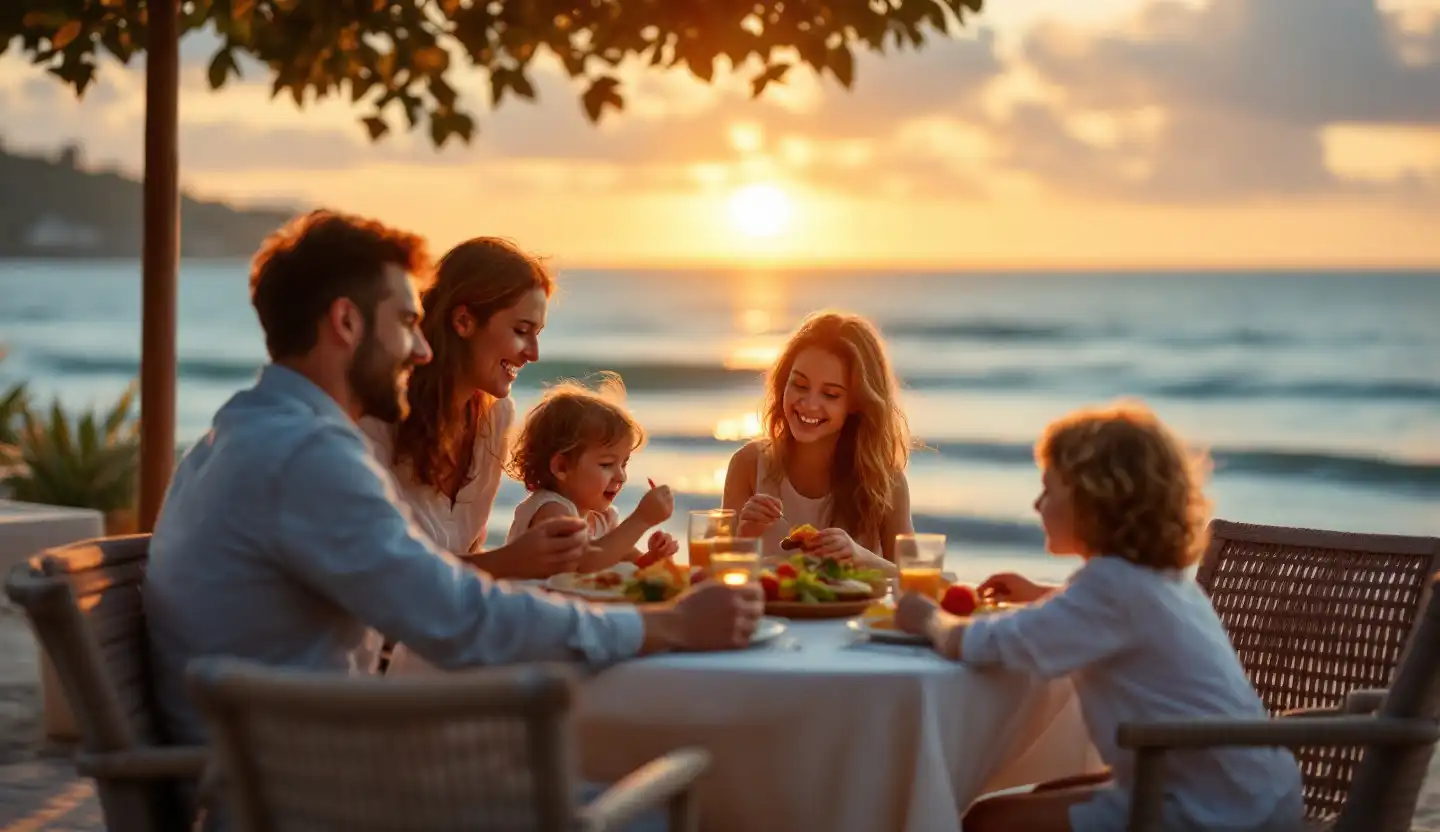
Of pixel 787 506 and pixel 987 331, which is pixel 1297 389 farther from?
pixel 787 506

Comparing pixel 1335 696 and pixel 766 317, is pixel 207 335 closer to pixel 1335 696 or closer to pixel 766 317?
pixel 766 317

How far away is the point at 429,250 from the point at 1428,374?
89.2 ft

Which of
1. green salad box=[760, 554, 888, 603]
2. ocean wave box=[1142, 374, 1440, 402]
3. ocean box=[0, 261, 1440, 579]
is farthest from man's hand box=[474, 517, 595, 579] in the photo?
ocean wave box=[1142, 374, 1440, 402]

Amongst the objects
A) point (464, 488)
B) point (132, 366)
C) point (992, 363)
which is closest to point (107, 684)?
point (464, 488)

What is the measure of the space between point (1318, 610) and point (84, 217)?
145 feet

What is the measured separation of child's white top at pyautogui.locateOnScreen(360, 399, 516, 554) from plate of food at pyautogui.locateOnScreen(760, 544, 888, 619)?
973 millimetres

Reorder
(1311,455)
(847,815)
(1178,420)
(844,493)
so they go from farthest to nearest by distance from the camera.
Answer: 1. (1178,420)
2. (1311,455)
3. (844,493)
4. (847,815)

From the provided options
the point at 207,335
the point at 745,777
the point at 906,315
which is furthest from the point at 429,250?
the point at 906,315

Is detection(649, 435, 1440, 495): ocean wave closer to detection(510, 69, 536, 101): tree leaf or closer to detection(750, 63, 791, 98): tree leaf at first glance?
detection(510, 69, 536, 101): tree leaf

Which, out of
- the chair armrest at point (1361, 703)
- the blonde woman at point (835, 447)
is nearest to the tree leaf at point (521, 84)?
the blonde woman at point (835, 447)

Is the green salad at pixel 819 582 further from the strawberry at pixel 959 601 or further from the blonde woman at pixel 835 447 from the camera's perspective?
the blonde woman at pixel 835 447

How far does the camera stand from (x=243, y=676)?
7.34 ft

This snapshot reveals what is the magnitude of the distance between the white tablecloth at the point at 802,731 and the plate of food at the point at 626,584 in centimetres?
47

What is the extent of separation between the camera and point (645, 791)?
250cm
